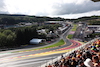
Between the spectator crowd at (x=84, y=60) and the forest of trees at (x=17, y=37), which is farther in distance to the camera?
the forest of trees at (x=17, y=37)

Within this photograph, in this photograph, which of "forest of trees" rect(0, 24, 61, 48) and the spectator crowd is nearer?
the spectator crowd

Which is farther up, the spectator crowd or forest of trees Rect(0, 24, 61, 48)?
the spectator crowd

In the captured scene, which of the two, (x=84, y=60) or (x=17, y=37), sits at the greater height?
(x=84, y=60)

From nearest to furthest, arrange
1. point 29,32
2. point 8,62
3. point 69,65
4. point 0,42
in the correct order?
point 69,65
point 8,62
point 0,42
point 29,32

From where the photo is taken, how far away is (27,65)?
2339 cm

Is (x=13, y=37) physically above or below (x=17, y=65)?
above

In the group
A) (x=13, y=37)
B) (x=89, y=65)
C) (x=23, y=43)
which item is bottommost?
(x=23, y=43)

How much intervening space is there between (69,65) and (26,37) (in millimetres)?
41973

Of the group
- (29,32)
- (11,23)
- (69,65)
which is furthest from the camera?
(11,23)

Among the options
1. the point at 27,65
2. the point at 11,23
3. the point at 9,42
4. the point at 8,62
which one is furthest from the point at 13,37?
the point at 11,23

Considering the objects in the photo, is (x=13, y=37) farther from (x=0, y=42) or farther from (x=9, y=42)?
(x=0, y=42)

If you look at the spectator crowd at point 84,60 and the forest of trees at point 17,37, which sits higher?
the spectator crowd at point 84,60

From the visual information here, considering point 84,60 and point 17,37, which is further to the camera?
point 17,37

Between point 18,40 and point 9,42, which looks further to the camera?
point 18,40
